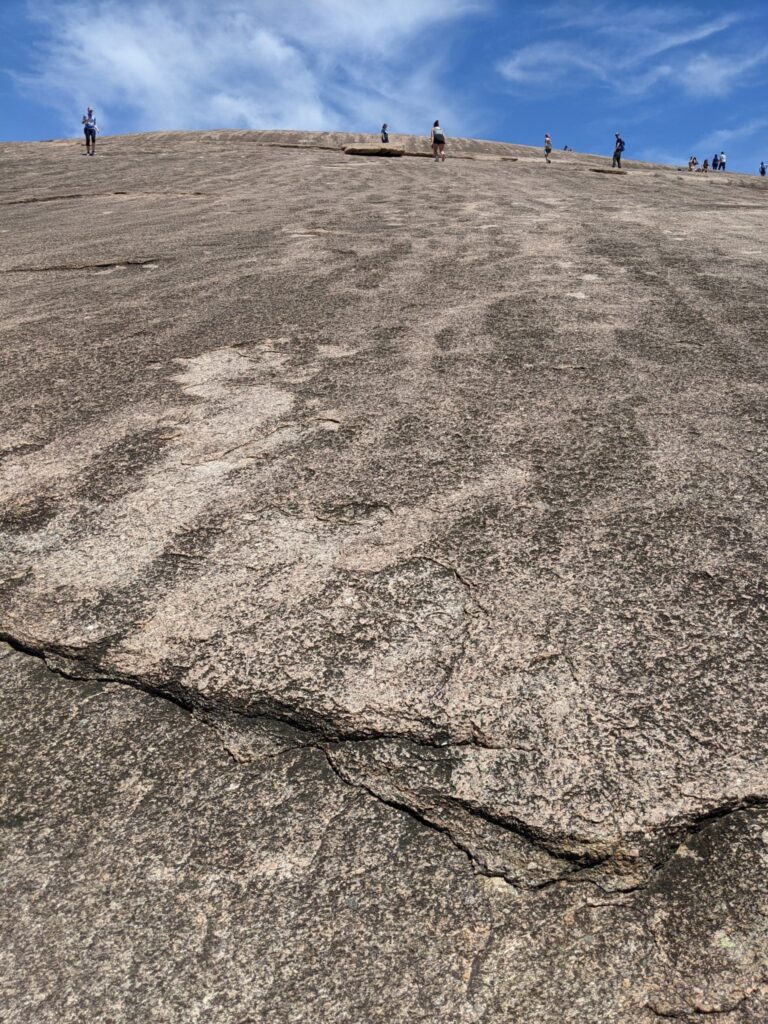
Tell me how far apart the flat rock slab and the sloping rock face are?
716 inches

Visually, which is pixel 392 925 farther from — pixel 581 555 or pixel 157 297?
pixel 157 297

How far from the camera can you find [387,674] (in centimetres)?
164

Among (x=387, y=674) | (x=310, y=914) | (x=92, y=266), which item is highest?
(x=92, y=266)

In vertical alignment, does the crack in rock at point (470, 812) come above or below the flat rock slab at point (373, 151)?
below

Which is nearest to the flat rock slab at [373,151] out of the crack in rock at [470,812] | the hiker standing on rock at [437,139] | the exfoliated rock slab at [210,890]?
the hiker standing on rock at [437,139]

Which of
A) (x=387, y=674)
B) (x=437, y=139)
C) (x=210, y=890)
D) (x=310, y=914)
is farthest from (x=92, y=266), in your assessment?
(x=437, y=139)

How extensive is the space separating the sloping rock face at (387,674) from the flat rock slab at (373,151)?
1818cm

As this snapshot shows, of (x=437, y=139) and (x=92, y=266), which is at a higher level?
(x=437, y=139)

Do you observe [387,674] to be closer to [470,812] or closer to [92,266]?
[470,812]

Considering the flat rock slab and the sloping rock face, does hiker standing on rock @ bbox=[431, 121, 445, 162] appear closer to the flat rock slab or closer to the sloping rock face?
the flat rock slab

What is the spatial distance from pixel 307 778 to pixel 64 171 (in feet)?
56.3

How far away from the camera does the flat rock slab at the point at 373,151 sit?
19.8 meters

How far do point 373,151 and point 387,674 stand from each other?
20.9 metres

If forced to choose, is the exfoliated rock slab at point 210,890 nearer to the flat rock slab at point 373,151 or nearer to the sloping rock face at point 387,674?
the sloping rock face at point 387,674
